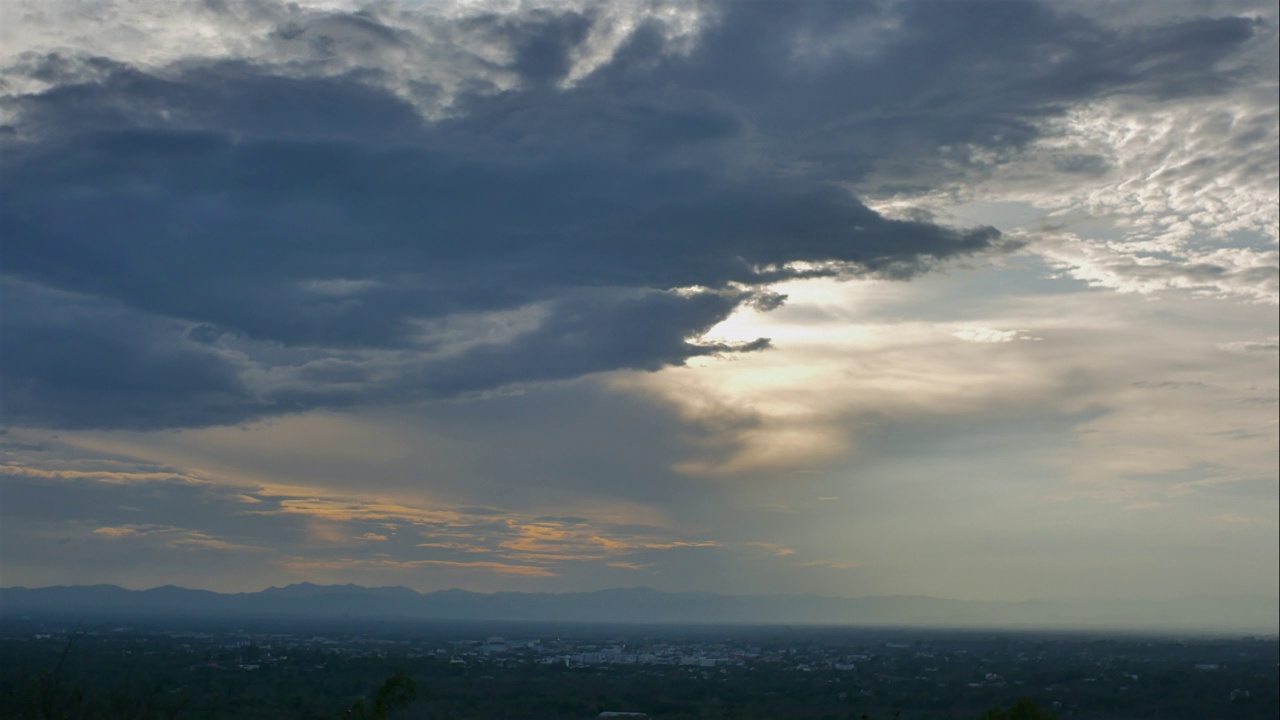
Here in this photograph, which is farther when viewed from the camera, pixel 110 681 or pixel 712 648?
pixel 712 648

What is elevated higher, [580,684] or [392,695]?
[392,695]

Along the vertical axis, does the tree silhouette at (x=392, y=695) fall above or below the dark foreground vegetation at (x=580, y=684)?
above

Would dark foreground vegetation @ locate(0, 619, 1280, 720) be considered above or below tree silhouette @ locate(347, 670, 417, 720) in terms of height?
below

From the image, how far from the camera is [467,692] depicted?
94062mm

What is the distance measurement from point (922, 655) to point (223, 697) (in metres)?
119

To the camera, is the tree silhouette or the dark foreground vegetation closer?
the tree silhouette

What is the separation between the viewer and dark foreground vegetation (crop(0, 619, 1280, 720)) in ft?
220

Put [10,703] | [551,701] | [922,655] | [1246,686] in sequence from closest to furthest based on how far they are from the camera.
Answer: [10,703] → [551,701] → [1246,686] → [922,655]

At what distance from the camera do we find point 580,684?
346 ft

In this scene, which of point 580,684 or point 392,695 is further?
point 580,684

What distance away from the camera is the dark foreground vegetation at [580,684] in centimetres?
6719

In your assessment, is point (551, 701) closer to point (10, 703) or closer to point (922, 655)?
point (10, 703)

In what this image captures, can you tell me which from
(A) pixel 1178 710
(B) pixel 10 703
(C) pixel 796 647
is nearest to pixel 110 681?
(B) pixel 10 703

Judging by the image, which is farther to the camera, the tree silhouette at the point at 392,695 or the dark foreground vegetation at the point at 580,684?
the dark foreground vegetation at the point at 580,684
